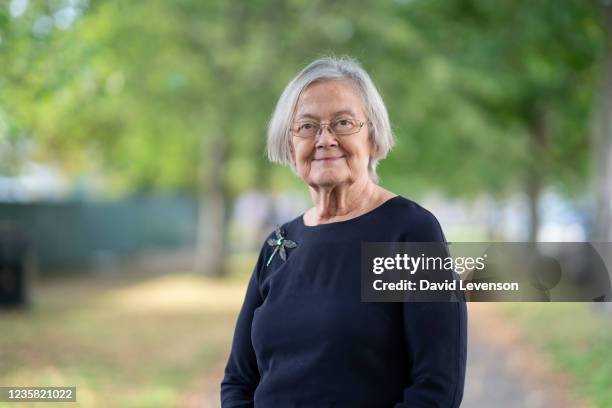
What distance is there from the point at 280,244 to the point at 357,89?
1.73ft

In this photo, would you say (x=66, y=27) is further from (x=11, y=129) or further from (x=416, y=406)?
(x=416, y=406)

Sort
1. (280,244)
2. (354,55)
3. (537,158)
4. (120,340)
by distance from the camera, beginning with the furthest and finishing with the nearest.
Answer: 1. (537,158)
2. (354,55)
3. (120,340)
4. (280,244)

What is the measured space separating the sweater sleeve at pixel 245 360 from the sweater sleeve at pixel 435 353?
0.58 m

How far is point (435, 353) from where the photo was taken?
6.27 ft

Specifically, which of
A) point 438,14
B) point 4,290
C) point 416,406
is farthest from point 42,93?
point 438,14

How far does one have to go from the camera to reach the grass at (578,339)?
249 inches

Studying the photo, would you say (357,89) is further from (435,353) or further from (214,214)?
(214,214)

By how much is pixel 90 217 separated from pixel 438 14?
33.5 ft

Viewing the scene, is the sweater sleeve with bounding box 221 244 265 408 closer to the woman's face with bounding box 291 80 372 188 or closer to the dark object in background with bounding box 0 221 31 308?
the woman's face with bounding box 291 80 372 188

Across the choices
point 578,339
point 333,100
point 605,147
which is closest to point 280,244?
point 333,100

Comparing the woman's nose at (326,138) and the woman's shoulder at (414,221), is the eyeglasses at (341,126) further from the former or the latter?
the woman's shoulder at (414,221)

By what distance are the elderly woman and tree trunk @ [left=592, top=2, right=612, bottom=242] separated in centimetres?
744

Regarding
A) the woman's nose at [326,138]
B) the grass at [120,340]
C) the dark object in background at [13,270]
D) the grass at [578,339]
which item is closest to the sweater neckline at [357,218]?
the woman's nose at [326,138]

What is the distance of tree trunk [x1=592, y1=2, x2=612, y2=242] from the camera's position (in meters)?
8.99
